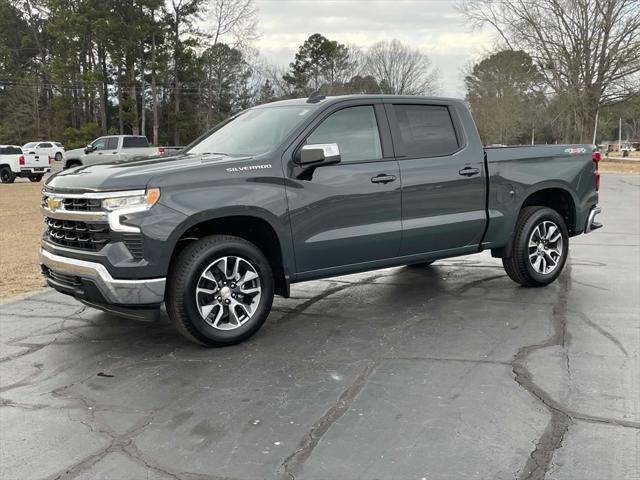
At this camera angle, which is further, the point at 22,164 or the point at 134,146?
the point at 134,146

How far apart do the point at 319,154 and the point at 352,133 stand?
689mm

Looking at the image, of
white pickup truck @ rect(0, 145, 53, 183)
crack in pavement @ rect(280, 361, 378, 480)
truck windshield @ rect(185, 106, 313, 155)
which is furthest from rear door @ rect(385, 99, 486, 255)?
white pickup truck @ rect(0, 145, 53, 183)

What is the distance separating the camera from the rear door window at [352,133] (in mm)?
5355

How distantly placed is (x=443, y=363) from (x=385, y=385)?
608 mm

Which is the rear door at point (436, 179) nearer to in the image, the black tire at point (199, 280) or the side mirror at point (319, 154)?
the side mirror at point (319, 154)

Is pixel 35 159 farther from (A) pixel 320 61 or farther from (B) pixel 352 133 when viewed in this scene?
(A) pixel 320 61

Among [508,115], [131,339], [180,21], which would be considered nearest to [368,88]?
[508,115]

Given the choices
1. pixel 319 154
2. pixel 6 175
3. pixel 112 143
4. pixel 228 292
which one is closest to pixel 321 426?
pixel 228 292

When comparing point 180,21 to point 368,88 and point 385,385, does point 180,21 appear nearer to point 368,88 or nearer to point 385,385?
point 368,88

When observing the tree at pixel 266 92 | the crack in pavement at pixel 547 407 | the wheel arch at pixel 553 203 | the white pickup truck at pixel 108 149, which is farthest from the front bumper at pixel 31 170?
Result: the tree at pixel 266 92

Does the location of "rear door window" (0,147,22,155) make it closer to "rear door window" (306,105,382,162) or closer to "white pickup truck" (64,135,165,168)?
"white pickup truck" (64,135,165,168)

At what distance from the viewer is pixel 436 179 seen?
5.80 metres

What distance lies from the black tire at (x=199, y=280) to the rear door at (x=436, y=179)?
4.69 ft

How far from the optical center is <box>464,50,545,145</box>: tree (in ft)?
165
